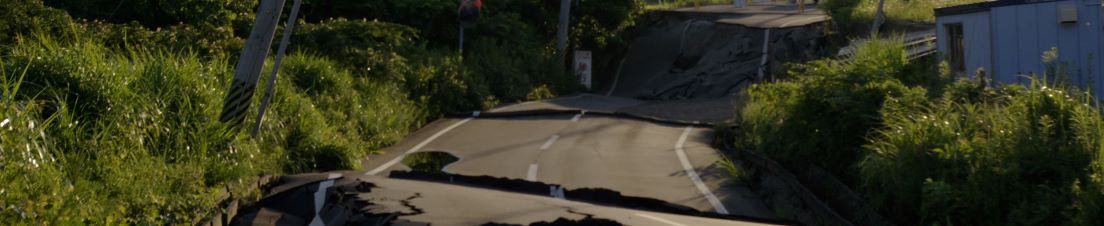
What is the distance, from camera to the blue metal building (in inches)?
717

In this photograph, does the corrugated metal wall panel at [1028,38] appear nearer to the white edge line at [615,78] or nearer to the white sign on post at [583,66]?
the white sign on post at [583,66]

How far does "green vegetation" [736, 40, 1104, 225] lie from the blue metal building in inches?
109

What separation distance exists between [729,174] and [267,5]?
7.12 metres

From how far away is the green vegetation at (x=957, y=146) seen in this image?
10273 millimetres

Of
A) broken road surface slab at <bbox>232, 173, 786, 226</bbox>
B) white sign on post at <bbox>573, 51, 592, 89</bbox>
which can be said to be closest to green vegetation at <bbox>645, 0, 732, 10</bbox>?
white sign on post at <bbox>573, 51, 592, 89</bbox>

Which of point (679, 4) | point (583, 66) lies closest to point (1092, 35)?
point (583, 66)

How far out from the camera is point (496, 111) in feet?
99.7

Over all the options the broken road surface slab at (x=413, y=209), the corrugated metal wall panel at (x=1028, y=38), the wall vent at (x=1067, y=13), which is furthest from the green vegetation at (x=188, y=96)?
the wall vent at (x=1067, y=13)

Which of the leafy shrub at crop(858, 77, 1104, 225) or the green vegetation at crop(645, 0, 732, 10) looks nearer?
the leafy shrub at crop(858, 77, 1104, 225)

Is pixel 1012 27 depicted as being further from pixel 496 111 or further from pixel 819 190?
pixel 496 111

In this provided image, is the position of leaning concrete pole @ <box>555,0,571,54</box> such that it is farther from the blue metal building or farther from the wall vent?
the wall vent

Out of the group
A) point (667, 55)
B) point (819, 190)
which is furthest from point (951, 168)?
point (667, 55)

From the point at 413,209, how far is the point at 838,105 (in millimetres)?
6672

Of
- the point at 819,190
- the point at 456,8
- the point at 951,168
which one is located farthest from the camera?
the point at 456,8
